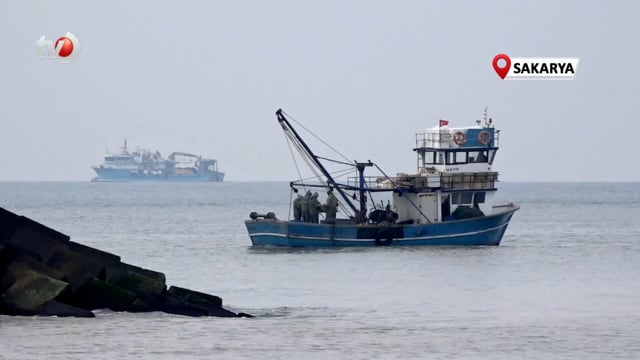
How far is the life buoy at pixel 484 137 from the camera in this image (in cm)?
5994

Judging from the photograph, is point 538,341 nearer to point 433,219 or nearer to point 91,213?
point 433,219

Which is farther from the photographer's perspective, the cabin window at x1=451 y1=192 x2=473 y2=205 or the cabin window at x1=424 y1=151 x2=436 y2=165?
the cabin window at x1=424 y1=151 x2=436 y2=165

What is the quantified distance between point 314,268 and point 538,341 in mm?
22012

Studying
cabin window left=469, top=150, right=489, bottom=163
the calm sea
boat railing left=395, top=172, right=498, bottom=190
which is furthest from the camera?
cabin window left=469, top=150, right=489, bottom=163

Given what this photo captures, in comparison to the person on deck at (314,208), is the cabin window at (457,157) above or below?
above

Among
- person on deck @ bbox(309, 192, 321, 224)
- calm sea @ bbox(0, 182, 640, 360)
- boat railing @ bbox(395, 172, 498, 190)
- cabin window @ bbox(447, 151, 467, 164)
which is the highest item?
cabin window @ bbox(447, 151, 467, 164)

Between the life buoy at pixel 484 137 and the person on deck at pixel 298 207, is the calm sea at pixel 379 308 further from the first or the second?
the life buoy at pixel 484 137

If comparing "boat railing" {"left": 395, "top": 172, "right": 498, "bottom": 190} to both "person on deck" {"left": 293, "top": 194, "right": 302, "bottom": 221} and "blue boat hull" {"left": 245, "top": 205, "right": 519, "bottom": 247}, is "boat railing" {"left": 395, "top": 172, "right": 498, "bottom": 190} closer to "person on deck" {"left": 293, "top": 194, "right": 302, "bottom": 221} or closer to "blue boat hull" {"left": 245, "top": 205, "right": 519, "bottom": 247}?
"blue boat hull" {"left": 245, "top": 205, "right": 519, "bottom": 247}

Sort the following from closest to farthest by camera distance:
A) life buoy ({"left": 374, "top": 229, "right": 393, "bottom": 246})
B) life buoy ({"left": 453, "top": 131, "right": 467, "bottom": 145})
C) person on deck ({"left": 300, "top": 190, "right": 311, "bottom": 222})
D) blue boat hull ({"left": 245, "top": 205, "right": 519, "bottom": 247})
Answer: blue boat hull ({"left": 245, "top": 205, "right": 519, "bottom": 247})
life buoy ({"left": 374, "top": 229, "right": 393, "bottom": 246})
person on deck ({"left": 300, "top": 190, "right": 311, "bottom": 222})
life buoy ({"left": 453, "top": 131, "right": 467, "bottom": 145})

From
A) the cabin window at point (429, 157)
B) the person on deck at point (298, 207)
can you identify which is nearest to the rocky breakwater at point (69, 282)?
the person on deck at point (298, 207)

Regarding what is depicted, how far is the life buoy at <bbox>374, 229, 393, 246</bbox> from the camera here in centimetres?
5844

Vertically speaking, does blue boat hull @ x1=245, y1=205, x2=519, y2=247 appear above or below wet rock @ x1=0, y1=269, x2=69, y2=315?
above

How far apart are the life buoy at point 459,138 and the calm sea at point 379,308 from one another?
451cm

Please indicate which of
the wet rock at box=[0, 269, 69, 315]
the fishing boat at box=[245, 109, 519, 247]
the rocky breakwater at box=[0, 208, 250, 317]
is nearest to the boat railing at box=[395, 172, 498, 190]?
the fishing boat at box=[245, 109, 519, 247]
